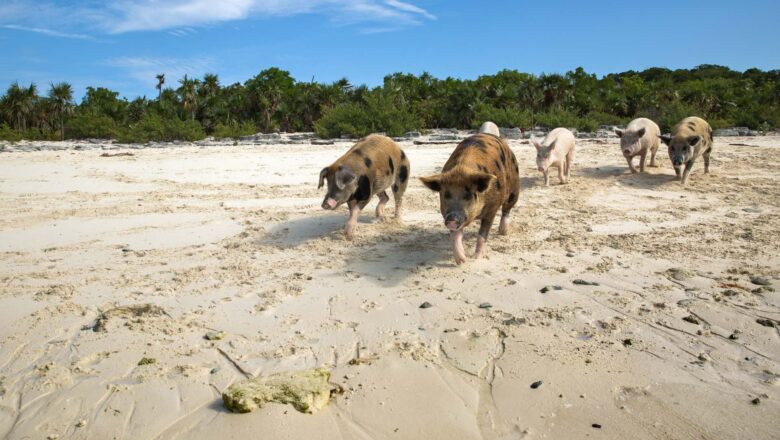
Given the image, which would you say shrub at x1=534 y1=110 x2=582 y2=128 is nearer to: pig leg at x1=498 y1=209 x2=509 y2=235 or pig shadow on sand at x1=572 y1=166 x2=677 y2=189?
pig shadow on sand at x1=572 y1=166 x2=677 y2=189

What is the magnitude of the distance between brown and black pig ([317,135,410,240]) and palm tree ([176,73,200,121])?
4294 cm

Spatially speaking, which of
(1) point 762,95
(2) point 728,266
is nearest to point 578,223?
(2) point 728,266

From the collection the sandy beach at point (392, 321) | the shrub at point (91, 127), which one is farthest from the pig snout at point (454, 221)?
the shrub at point (91, 127)

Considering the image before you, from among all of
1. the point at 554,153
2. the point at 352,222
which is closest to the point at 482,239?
the point at 352,222

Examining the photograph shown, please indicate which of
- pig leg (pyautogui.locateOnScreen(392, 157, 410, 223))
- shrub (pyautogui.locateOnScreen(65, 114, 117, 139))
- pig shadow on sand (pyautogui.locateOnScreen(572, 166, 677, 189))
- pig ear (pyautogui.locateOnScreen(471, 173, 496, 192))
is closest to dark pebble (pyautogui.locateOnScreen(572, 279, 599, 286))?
pig ear (pyautogui.locateOnScreen(471, 173, 496, 192))

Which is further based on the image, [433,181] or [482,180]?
[433,181]

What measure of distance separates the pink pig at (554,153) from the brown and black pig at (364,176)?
372 cm

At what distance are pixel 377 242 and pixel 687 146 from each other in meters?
7.93

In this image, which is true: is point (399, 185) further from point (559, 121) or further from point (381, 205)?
point (559, 121)

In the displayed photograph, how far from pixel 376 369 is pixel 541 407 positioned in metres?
1.11

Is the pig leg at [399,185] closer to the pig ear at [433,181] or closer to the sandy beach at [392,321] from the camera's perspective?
the sandy beach at [392,321]

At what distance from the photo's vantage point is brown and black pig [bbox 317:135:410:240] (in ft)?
23.8

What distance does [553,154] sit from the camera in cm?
1098

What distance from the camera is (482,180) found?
5.61m
